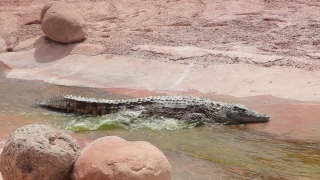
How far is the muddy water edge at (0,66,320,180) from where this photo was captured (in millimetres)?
4910

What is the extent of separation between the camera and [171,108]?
7000mm

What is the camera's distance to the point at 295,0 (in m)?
11.6

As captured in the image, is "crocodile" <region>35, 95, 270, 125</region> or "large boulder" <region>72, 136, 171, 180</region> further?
"crocodile" <region>35, 95, 270, 125</region>

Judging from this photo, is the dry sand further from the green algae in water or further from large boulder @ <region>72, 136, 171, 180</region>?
large boulder @ <region>72, 136, 171, 180</region>

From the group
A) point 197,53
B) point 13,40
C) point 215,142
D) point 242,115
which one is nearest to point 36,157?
point 215,142

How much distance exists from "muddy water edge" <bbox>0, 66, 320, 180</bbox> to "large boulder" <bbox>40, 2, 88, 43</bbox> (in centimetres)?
245

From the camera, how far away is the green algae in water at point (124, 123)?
661 cm

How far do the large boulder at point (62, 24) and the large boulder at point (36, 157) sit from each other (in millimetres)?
6444

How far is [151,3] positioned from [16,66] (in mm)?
4336

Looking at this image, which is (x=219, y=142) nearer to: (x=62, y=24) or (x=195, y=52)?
(x=195, y=52)

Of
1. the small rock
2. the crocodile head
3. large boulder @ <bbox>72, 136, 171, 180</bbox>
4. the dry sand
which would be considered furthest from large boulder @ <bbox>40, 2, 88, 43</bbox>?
large boulder @ <bbox>72, 136, 171, 180</bbox>

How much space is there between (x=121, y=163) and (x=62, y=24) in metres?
6.90

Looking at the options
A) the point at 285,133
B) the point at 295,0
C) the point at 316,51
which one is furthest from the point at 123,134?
the point at 295,0

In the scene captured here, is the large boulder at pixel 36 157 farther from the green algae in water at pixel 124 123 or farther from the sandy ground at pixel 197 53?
the sandy ground at pixel 197 53
